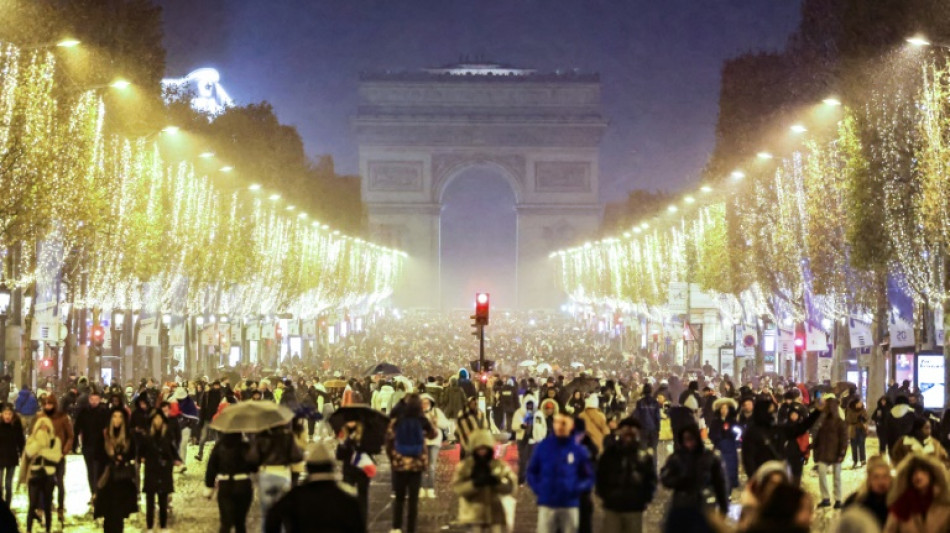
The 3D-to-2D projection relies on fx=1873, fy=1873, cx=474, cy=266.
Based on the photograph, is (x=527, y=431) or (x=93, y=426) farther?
(x=527, y=431)

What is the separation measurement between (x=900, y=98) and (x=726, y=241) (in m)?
23.0

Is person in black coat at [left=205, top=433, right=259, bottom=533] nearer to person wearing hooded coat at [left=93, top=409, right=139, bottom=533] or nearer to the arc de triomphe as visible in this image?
person wearing hooded coat at [left=93, top=409, right=139, bottom=533]

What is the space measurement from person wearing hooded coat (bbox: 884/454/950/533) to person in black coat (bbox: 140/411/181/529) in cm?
966

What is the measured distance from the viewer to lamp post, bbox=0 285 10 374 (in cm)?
4466

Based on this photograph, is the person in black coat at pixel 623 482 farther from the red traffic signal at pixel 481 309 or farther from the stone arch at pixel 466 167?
the stone arch at pixel 466 167

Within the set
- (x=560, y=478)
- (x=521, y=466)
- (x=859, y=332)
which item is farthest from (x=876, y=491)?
(x=859, y=332)

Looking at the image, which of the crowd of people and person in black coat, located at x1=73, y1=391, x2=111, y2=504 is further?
person in black coat, located at x1=73, y1=391, x2=111, y2=504

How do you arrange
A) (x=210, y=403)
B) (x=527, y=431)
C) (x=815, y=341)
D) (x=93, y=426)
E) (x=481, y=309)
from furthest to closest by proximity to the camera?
1. (x=815, y=341)
2. (x=481, y=309)
3. (x=210, y=403)
4. (x=527, y=431)
5. (x=93, y=426)

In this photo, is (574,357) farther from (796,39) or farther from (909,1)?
(909,1)

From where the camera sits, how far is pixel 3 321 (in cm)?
4641

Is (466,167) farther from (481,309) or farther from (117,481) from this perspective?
(117,481)

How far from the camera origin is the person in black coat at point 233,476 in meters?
18.0

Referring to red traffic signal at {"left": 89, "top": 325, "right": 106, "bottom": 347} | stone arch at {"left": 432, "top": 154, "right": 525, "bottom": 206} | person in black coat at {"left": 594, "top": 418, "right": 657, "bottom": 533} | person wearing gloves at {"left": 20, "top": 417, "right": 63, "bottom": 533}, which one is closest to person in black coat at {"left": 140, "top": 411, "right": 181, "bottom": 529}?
person wearing gloves at {"left": 20, "top": 417, "right": 63, "bottom": 533}

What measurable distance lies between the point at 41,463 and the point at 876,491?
37.1 ft
